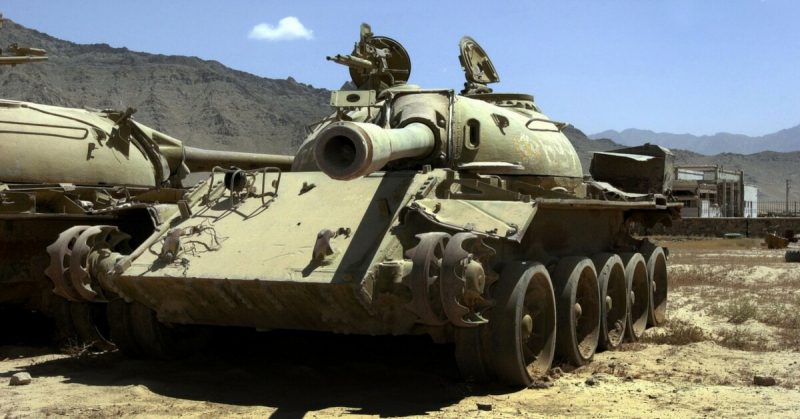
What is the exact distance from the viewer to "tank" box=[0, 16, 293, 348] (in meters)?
9.91

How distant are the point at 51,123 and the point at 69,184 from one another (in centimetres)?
115

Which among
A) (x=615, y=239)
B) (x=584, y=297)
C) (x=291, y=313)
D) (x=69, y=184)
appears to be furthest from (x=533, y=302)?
(x=69, y=184)

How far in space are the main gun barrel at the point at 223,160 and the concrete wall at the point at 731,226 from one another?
80.7 feet

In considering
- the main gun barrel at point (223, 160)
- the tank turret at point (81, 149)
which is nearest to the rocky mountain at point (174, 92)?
the main gun barrel at point (223, 160)

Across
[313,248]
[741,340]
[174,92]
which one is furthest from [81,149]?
[174,92]

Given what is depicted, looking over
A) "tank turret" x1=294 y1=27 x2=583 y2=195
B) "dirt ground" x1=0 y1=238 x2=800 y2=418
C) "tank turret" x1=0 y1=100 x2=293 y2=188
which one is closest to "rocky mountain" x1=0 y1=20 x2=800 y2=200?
"tank turret" x1=0 y1=100 x2=293 y2=188

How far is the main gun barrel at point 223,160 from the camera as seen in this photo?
13844 mm

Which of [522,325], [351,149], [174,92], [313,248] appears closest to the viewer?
[351,149]

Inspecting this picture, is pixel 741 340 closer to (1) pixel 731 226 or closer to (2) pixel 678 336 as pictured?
(2) pixel 678 336

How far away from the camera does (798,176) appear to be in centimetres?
12094

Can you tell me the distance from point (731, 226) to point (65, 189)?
31291mm

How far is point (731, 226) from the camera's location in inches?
1452

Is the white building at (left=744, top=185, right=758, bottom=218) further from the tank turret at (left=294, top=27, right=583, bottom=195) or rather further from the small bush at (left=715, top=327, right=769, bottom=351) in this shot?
the tank turret at (left=294, top=27, right=583, bottom=195)

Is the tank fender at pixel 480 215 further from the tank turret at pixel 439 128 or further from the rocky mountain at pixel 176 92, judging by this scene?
the rocky mountain at pixel 176 92
